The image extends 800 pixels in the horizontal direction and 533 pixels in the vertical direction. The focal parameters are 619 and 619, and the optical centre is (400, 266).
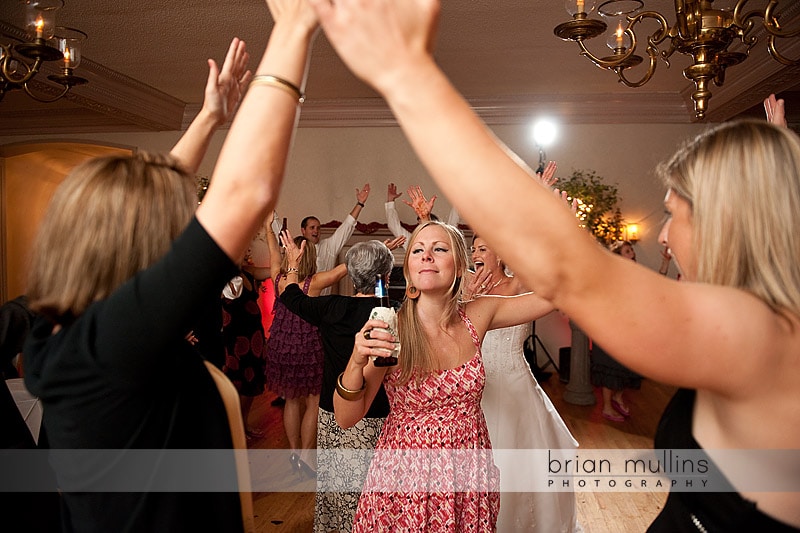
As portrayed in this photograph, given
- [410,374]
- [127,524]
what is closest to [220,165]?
[127,524]

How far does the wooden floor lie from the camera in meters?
3.49

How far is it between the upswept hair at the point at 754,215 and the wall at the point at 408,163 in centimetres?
669

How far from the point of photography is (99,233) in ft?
2.88

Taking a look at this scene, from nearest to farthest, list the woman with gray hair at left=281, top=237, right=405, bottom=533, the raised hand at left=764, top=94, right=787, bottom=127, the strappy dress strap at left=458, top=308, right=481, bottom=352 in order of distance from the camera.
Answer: the raised hand at left=764, top=94, right=787, bottom=127 < the strappy dress strap at left=458, top=308, right=481, bottom=352 < the woman with gray hair at left=281, top=237, right=405, bottom=533

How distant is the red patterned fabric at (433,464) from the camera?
6.51ft

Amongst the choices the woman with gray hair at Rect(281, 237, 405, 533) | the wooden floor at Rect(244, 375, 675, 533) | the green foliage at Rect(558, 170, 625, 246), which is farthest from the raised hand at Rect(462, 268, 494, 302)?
the green foliage at Rect(558, 170, 625, 246)

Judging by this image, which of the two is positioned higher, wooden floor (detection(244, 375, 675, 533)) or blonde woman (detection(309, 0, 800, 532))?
blonde woman (detection(309, 0, 800, 532))

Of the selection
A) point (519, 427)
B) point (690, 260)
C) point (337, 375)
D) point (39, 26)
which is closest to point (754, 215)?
point (690, 260)

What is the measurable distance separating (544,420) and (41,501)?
2533mm

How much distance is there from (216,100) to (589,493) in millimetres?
3677

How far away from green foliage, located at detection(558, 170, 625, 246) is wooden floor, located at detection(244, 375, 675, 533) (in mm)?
1828

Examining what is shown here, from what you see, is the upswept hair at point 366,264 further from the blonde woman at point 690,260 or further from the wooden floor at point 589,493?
the blonde woman at point 690,260

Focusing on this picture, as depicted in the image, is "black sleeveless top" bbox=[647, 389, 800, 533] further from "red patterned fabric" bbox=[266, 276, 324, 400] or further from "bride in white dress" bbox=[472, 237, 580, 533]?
"red patterned fabric" bbox=[266, 276, 324, 400]

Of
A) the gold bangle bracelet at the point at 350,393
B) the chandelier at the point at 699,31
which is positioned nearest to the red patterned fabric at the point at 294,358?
the gold bangle bracelet at the point at 350,393
